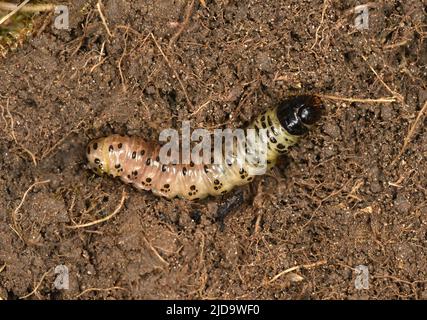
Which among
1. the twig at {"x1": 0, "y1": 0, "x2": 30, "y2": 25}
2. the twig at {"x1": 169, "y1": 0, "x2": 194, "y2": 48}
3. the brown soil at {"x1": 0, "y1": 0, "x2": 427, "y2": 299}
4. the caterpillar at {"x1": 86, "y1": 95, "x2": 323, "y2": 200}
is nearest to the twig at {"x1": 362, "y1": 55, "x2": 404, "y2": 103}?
the brown soil at {"x1": 0, "y1": 0, "x2": 427, "y2": 299}

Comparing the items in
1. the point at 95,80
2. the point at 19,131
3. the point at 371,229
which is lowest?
the point at 371,229

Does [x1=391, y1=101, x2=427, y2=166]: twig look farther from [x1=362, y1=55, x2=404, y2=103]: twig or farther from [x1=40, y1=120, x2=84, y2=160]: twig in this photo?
[x1=40, y1=120, x2=84, y2=160]: twig

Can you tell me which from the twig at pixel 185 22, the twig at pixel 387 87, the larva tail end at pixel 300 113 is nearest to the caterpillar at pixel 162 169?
the larva tail end at pixel 300 113

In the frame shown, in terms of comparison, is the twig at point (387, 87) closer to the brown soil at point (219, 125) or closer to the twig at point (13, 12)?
the brown soil at point (219, 125)

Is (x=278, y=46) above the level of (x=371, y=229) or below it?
above

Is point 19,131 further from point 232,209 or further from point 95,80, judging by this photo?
point 232,209

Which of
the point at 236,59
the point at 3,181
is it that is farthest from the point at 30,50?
the point at 236,59
